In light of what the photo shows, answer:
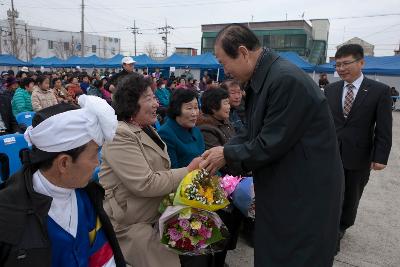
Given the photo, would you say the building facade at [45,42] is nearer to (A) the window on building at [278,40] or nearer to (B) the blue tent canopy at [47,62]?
(B) the blue tent canopy at [47,62]

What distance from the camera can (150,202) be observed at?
2359 mm

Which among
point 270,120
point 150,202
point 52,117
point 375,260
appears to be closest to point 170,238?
point 150,202

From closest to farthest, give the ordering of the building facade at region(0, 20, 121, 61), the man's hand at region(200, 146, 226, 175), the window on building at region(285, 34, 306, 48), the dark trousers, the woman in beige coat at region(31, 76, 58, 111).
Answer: the man's hand at region(200, 146, 226, 175), the dark trousers, the woman in beige coat at region(31, 76, 58, 111), the window on building at region(285, 34, 306, 48), the building facade at region(0, 20, 121, 61)

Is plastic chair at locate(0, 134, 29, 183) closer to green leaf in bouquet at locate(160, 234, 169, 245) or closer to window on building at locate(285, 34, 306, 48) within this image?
green leaf in bouquet at locate(160, 234, 169, 245)

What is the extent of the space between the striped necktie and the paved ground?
1506mm

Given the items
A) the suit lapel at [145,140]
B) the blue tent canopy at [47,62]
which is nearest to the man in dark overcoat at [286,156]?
the suit lapel at [145,140]

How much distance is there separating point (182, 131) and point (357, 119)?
1837mm

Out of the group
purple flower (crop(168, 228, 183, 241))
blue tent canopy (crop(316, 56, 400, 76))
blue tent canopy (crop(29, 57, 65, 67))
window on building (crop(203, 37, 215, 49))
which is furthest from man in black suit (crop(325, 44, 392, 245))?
window on building (crop(203, 37, 215, 49))

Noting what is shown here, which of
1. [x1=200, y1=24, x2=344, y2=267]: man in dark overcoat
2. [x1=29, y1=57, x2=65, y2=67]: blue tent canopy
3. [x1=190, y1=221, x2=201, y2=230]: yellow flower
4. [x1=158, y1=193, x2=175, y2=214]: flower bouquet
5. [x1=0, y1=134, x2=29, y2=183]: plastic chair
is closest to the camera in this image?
[x1=200, y1=24, x2=344, y2=267]: man in dark overcoat

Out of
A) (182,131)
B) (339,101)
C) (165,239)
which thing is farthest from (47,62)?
(165,239)

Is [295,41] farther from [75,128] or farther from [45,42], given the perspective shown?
[75,128]

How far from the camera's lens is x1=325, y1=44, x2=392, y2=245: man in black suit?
336 cm

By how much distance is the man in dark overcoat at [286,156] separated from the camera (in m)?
1.69

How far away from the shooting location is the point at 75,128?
137 cm
